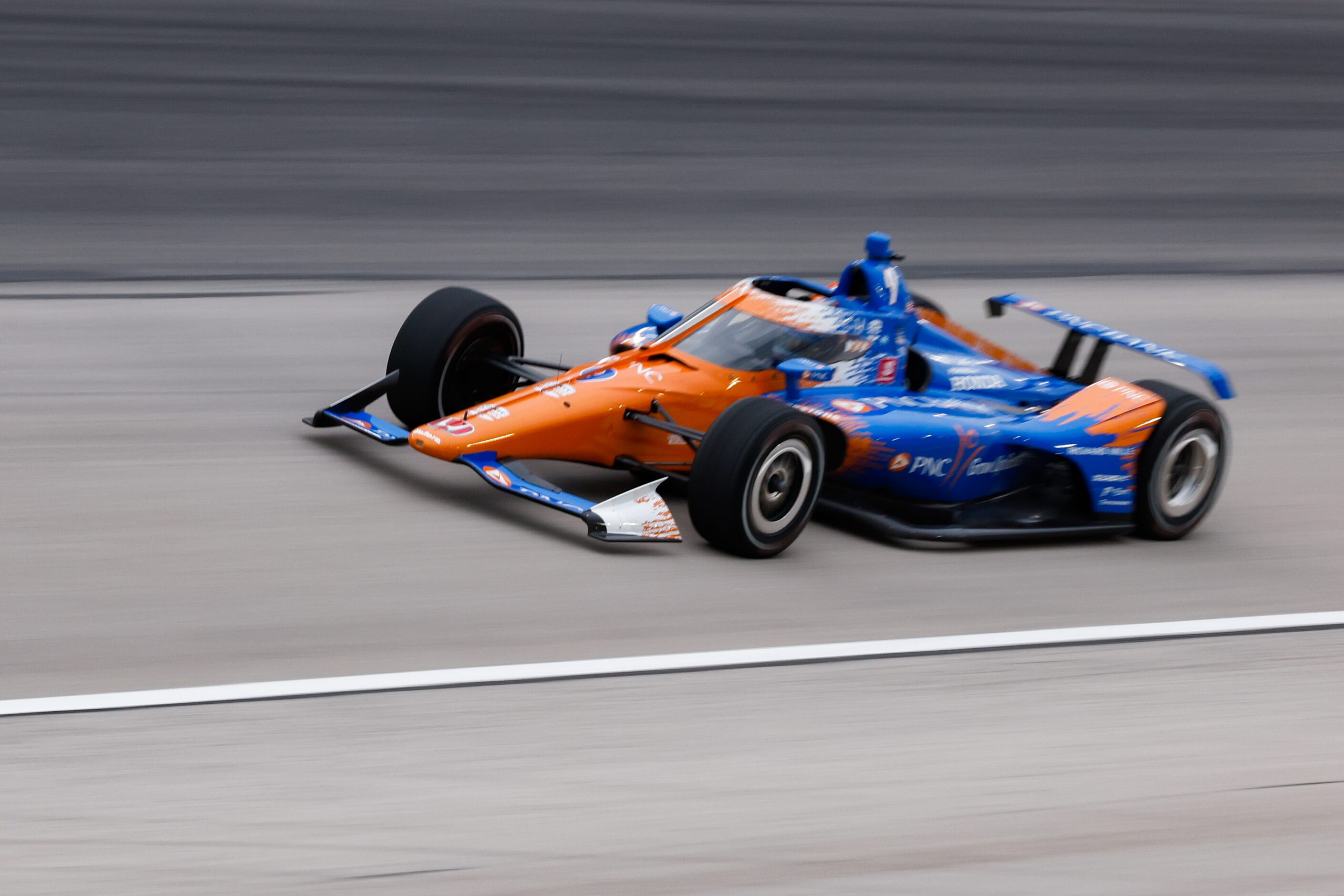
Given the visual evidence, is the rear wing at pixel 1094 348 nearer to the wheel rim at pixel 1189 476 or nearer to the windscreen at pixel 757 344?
the wheel rim at pixel 1189 476

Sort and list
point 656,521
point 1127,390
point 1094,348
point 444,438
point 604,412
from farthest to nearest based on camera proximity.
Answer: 1. point 1094,348
2. point 1127,390
3. point 604,412
4. point 444,438
5. point 656,521

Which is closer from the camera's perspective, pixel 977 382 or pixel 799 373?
pixel 799 373

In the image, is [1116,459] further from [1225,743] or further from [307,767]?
[307,767]

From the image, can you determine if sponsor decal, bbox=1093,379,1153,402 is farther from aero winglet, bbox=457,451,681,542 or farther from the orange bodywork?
aero winglet, bbox=457,451,681,542

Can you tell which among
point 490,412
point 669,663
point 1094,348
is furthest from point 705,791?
point 1094,348

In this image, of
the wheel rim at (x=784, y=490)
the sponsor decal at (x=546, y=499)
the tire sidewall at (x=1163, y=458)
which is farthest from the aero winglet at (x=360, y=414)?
the tire sidewall at (x=1163, y=458)

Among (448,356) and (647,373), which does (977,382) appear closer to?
(647,373)

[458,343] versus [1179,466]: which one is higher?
[458,343]

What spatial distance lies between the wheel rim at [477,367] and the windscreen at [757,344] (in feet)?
3.56

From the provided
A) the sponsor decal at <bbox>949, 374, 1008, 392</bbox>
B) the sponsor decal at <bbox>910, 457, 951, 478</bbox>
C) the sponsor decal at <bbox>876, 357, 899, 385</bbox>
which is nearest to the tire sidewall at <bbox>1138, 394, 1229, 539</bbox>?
the sponsor decal at <bbox>949, 374, 1008, 392</bbox>

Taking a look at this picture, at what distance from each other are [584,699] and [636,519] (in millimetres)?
1307

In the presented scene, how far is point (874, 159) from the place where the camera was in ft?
53.5

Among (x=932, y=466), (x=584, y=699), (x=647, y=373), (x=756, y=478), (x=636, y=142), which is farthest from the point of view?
(x=636, y=142)

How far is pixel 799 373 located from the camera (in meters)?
6.43
